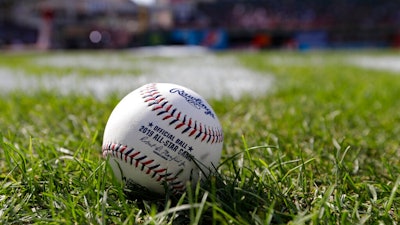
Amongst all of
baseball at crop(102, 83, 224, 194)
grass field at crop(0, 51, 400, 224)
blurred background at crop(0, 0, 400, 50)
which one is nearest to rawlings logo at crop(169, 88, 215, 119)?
baseball at crop(102, 83, 224, 194)

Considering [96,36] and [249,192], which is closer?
[249,192]

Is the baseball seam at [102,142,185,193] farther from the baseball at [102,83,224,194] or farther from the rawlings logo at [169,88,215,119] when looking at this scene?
the rawlings logo at [169,88,215,119]

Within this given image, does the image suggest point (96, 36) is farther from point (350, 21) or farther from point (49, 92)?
point (49, 92)

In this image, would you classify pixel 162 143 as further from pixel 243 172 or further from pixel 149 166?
pixel 243 172

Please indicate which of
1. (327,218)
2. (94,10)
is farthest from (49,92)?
(94,10)

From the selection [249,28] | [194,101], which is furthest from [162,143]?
[249,28]

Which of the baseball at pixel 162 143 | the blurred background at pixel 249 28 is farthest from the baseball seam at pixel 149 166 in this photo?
the blurred background at pixel 249 28

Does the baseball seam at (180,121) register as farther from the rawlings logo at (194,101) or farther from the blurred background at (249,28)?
the blurred background at (249,28)
